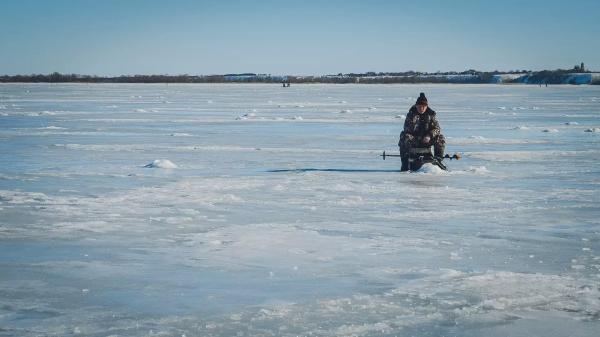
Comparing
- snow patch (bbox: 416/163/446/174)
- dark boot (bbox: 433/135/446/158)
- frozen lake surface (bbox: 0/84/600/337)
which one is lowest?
snow patch (bbox: 416/163/446/174)

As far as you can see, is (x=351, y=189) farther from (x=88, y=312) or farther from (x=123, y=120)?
(x=123, y=120)

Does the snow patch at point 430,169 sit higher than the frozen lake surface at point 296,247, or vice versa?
the frozen lake surface at point 296,247

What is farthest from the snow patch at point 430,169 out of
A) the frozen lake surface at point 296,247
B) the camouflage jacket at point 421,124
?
the camouflage jacket at point 421,124

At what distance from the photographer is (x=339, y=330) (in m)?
4.11

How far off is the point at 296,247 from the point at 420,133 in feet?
19.4

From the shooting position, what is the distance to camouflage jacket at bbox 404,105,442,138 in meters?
11.7

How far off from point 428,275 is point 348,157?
8.76m

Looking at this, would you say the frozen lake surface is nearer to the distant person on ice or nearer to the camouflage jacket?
the distant person on ice

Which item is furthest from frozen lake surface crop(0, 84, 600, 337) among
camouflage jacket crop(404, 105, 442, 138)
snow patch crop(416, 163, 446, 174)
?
camouflage jacket crop(404, 105, 442, 138)

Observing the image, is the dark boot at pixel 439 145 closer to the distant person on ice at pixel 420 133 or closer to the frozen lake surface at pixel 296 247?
the distant person on ice at pixel 420 133

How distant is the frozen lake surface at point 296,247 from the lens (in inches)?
171

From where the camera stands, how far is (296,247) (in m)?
6.23

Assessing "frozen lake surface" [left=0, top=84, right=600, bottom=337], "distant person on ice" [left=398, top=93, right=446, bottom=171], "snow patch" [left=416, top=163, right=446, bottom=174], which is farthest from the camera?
"distant person on ice" [left=398, top=93, right=446, bottom=171]

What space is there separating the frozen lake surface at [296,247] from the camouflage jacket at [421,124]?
58 centimetres
